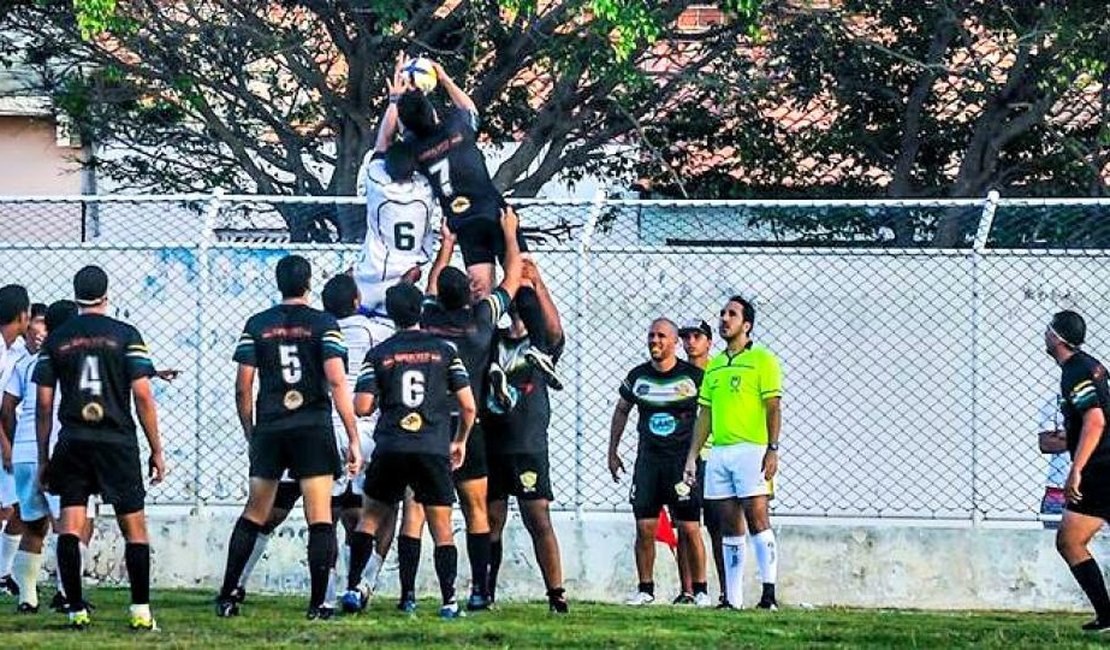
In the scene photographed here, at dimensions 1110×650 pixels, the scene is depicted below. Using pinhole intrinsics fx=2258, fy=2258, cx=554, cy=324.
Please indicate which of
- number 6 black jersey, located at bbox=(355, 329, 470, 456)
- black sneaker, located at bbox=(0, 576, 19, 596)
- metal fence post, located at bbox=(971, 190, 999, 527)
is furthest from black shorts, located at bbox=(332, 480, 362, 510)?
metal fence post, located at bbox=(971, 190, 999, 527)

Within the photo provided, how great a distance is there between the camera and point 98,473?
1179 cm

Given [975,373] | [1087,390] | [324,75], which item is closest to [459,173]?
[1087,390]

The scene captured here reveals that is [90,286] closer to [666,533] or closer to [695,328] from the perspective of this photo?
[695,328]

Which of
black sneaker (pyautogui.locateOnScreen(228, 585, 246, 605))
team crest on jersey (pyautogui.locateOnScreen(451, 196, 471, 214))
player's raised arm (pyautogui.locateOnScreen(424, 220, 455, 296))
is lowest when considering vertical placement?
black sneaker (pyautogui.locateOnScreen(228, 585, 246, 605))

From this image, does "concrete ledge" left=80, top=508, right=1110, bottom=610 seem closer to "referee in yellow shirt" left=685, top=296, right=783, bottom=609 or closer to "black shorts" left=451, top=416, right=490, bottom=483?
"referee in yellow shirt" left=685, top=296, right=783, bottom=609

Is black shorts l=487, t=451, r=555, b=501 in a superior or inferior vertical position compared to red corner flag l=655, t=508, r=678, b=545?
superior

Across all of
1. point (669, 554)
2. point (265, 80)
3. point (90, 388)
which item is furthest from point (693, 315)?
point (265, 80)

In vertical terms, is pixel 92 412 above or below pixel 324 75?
below

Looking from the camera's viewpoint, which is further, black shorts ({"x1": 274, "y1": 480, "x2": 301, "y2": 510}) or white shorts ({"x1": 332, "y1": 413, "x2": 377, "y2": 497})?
white shorts ({"x1": 332, "y1": 413, "x2": 377, "y2": 497})

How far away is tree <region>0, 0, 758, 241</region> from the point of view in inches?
792

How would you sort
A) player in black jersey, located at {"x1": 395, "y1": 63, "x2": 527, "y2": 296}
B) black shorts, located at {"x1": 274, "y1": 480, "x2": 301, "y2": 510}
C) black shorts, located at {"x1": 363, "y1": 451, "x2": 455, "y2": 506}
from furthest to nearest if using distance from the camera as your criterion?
black shorts, located at {"x1": 274, "y1": 480, "x2": 301, "y2": 510}
player in black jersey, located at {"x1": 395, "y1": 63, "x2": 527, "y2": 296}
black shorts, located at {"x1": 363, "y1": 451, "x2": 455, "y2": 506}

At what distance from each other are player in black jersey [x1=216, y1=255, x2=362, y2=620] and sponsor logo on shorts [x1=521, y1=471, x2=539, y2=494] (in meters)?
1.40

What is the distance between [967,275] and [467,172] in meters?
4.25

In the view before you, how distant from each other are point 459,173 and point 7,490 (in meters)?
3.67
